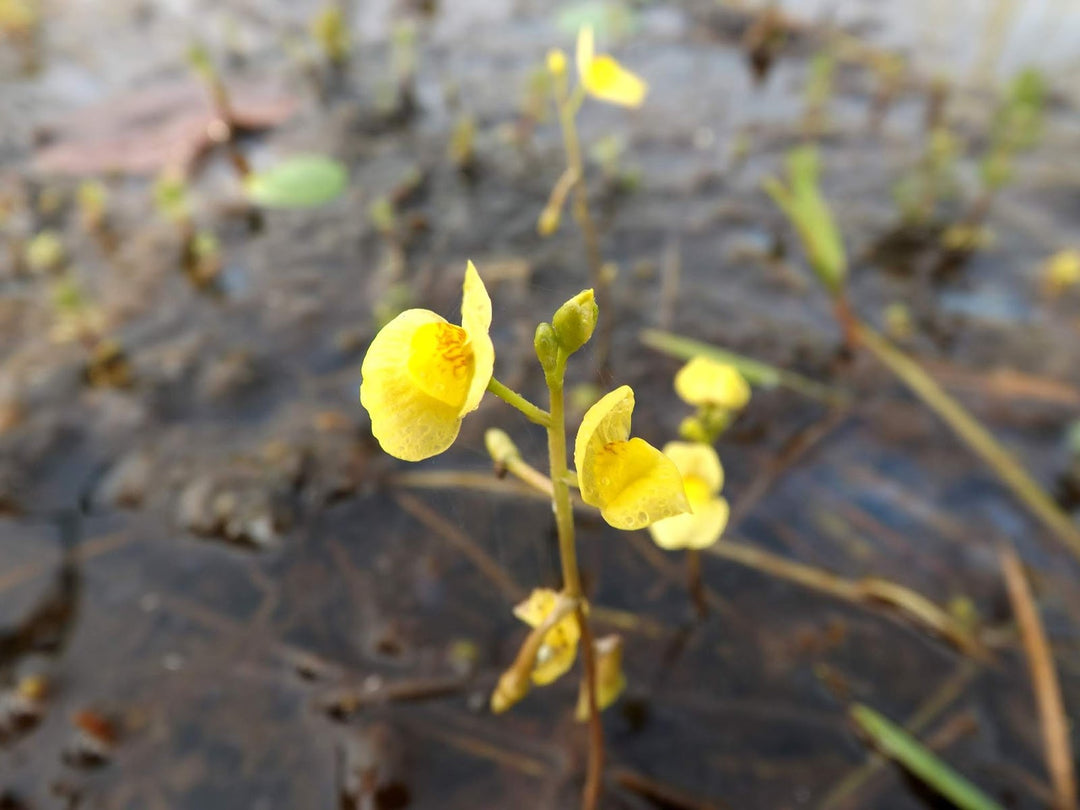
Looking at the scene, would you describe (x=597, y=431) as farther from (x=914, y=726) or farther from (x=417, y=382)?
(x=914, y=726)

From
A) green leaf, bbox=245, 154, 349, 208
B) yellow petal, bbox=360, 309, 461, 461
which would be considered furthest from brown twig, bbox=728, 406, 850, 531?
green leaf, bbox=245, 154, 349, 208

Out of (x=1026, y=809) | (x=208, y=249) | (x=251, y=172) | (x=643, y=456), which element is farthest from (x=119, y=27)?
(x=1026, y=809)

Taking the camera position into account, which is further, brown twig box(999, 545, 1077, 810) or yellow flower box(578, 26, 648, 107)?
yellow flower box(578, 26, 648, 107)

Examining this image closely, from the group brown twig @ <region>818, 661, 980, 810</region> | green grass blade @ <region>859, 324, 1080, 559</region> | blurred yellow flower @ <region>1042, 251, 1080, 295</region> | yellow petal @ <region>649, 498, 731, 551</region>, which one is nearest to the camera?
yellow petal @ <region>649, 498, 731, 551</region>

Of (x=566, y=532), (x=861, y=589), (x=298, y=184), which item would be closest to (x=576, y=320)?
(x=566, y=532)

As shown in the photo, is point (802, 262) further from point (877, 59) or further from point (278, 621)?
point (278, 621)

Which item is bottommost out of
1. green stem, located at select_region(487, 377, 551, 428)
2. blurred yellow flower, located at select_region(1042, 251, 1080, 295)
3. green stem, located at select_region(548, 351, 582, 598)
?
blurred yellow flower, located at select_region(1042, 251, 1080, 295)

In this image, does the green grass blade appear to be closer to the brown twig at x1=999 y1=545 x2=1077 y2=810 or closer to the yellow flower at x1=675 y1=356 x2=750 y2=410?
the brown twig at x1=999 y1=545 x2=1077 y2=810
